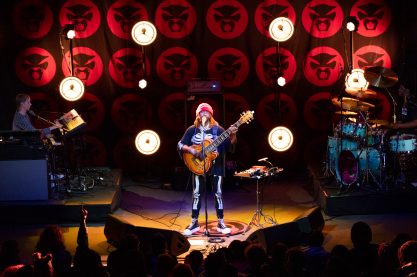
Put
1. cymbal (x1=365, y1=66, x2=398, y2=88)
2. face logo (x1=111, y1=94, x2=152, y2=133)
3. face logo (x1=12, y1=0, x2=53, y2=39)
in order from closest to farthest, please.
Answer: cymbal (x1=365, y1=66, x2=398, y2=88) < face logo (x1=12, y1=0, x2=53, y2=39) < face logo (x1=111, y1=94, x2=152, y2=133)

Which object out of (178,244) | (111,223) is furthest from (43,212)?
(178,244)

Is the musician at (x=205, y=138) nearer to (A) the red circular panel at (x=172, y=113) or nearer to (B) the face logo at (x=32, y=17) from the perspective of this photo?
(A) the red circular panel at (x=172, y=113)

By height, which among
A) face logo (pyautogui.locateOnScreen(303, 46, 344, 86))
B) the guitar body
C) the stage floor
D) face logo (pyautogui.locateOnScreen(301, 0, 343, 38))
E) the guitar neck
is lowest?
the stage floor

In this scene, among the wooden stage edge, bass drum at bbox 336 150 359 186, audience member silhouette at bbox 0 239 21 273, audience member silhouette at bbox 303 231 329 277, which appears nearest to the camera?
audience member silhouette at bbox 0 239 21 273

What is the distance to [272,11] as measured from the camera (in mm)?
15516

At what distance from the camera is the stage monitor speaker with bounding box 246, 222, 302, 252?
1001 cm

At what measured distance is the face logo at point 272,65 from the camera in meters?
15.7

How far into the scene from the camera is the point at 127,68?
52.0ft

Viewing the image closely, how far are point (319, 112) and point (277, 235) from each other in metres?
6.28

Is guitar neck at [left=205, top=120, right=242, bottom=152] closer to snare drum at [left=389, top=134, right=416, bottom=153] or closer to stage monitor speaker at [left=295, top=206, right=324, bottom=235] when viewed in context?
stage monitor speaker at [left=295, top=206, right=324, bottom=235]

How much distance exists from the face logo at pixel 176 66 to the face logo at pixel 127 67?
0.32 metres

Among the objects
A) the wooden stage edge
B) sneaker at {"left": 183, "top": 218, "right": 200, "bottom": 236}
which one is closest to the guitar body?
sneaker at {"left": 183, "top": 218, "right": 200, "bottom": 236}

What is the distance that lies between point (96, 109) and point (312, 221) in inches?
269

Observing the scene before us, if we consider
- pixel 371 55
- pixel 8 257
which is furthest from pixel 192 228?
pixel 371 55
